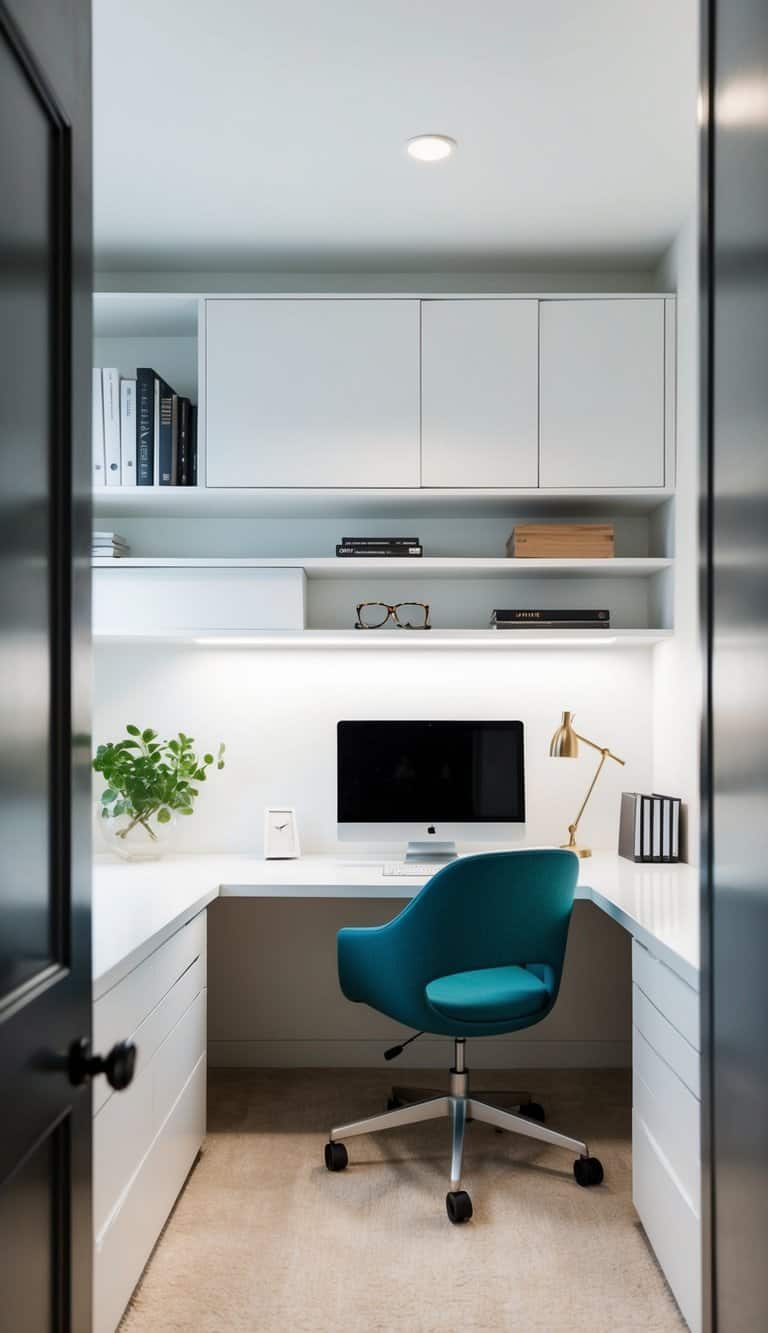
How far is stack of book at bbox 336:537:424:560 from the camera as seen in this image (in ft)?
10.7

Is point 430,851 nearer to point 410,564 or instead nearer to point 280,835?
point 280,835

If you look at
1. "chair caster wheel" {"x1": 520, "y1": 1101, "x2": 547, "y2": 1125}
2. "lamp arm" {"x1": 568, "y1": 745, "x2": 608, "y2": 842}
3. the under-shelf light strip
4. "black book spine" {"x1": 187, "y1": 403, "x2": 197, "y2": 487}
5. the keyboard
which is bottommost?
"chair caster wheel" {"x1": 520, "y1": 1101, "x2": 547, "y2": 1125}

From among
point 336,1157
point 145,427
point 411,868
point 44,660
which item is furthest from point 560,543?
point 44,660

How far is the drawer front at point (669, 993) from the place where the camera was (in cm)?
196

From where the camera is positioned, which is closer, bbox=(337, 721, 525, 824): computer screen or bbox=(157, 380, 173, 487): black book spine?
bbox=(157, 380, 173, 487): black book spine

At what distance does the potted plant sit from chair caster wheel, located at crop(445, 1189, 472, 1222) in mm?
1372

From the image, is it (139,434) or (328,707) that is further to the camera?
(328,707)

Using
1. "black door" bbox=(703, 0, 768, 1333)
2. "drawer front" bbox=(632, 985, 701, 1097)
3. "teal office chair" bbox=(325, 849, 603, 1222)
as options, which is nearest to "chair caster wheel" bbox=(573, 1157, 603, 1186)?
"teal office chair" bbox=(325, 849, 603, 1222)

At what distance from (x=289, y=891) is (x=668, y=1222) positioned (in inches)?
49.1

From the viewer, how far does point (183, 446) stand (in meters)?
3.25

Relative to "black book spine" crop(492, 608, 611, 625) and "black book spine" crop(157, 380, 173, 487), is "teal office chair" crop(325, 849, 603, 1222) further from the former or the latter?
"black book spine" crop(157, 380, 173, 487)

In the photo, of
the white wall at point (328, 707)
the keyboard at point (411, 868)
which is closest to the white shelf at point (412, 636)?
the white wall at point (328, 707)

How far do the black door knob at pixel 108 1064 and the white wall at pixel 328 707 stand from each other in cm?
246

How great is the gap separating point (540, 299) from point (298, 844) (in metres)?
1.88
